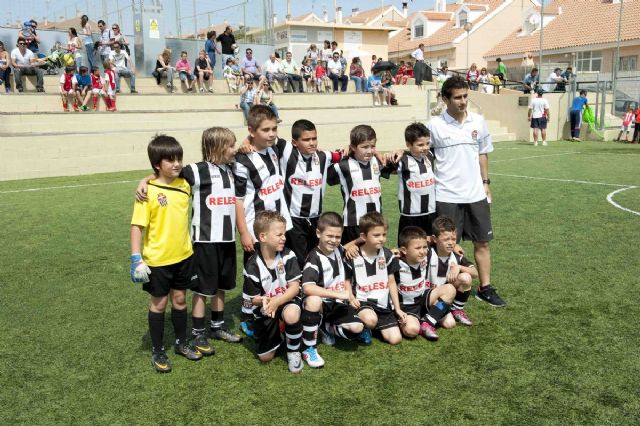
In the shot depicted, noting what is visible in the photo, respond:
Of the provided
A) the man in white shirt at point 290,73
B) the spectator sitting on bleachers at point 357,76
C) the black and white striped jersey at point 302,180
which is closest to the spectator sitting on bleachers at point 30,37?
the man in white shirt at point 290,73

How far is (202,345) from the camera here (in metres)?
4.26

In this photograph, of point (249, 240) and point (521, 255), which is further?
point (521, 255)

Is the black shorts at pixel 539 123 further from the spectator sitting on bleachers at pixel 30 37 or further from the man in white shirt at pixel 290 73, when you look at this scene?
the spectator sitting on bleachers at pixel 30 37

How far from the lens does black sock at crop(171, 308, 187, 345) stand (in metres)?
4.15

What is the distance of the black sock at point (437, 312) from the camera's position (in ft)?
14.9

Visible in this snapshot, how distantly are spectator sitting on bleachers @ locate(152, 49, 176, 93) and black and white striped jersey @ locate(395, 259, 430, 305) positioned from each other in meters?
17.7

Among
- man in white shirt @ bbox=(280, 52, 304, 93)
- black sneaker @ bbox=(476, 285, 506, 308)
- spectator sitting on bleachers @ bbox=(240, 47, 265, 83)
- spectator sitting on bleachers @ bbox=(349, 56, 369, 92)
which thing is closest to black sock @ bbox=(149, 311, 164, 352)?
black sneaker @ bbox=(476, 285, 506, 308)

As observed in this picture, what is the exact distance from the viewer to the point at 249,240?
4332 millimetres

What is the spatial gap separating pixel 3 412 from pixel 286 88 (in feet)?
69.0

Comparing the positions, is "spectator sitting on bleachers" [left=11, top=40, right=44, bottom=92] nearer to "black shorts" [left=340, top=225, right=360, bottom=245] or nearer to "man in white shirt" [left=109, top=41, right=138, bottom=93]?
"man in white shirt" [left=109, top=41, right=138, bottom=93]

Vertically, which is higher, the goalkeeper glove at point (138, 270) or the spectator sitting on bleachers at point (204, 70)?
the spectator sitting on bleachers at point (204, 70)

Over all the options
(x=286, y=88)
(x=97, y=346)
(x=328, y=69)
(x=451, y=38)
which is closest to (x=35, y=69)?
(x=286, y=88)

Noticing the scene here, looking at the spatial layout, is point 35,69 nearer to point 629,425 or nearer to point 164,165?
point 164,165

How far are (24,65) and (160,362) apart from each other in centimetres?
1685
